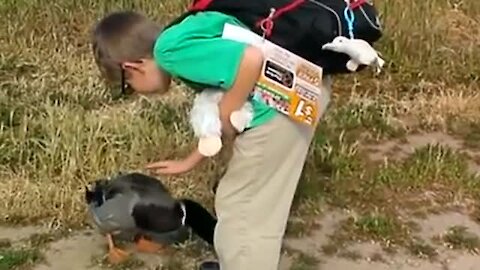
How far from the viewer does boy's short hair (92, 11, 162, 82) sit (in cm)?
320

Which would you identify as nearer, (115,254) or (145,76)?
(145,76)

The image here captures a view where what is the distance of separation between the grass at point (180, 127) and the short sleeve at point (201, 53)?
36.6 inches

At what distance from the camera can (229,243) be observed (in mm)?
3439

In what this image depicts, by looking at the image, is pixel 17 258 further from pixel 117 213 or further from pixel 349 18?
pixel 349 18

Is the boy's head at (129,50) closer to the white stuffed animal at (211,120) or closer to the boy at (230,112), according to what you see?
the boy at (230,112)

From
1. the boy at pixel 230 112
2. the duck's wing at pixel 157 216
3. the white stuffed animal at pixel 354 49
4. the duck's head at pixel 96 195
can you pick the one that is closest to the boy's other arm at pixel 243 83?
the boy at pixel 230 112

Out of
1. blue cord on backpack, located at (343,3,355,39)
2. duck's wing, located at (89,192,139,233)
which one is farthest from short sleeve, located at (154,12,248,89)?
duck's wing, located at (89,192,139,233)

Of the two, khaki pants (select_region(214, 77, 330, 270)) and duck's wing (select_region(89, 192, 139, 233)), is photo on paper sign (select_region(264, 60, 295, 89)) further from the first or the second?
duck's wing (select_region(89, 192, 139, 233))

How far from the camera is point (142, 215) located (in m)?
4.08

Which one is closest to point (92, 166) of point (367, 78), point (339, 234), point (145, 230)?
point (145, 230)

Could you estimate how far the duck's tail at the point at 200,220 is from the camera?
417 cm

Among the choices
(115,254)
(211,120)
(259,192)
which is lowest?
(115,254)

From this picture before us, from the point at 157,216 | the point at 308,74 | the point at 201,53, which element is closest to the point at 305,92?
the point at 308,74

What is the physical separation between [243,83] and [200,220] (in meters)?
1.15
